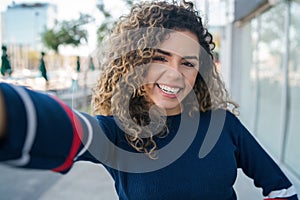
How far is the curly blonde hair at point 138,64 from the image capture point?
115 cm

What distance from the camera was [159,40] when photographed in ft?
3.80

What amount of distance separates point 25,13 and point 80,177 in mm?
3724

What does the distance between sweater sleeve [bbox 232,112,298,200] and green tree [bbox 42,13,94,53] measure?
667cm

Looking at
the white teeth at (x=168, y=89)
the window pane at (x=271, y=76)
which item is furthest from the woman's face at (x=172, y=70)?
the window pane at (x=271, y=76)

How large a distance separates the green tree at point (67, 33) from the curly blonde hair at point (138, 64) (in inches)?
256

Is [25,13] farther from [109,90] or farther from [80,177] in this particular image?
[109,90]

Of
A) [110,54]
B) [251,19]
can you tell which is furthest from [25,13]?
[110,54]

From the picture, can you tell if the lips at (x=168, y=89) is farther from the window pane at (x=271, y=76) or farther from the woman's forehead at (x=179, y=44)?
the window pane at (x=271, y=76)

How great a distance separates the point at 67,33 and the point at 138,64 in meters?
7.82

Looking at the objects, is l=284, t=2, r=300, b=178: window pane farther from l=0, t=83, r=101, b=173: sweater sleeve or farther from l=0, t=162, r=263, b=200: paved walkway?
l=0, t=83, r=101, b=173: sweater sleeve

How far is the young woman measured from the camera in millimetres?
1092

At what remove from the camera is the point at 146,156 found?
1.11 metres

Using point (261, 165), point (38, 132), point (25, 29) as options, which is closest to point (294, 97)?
point (261, 165)

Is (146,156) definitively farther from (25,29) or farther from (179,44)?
(25,29)
